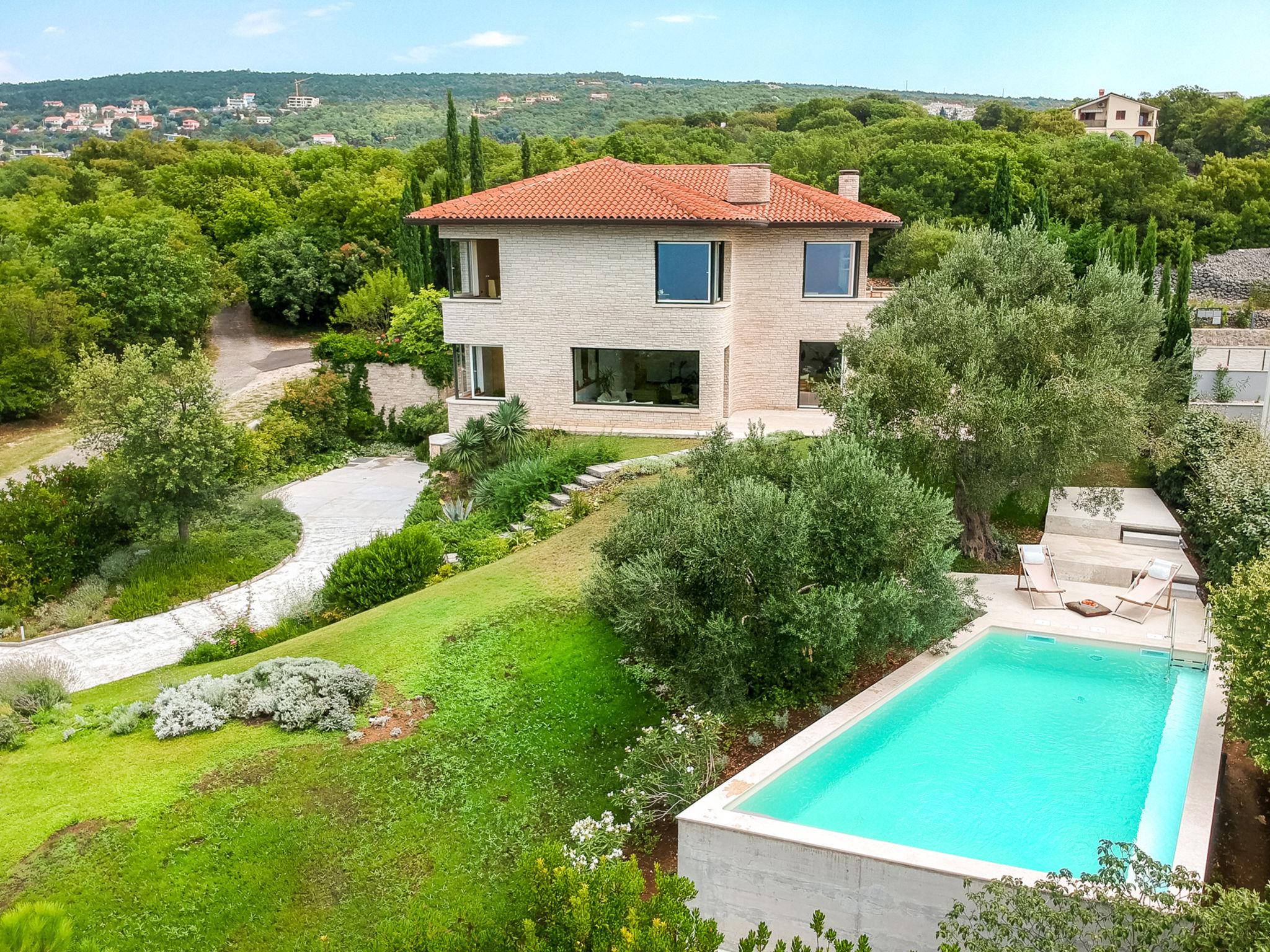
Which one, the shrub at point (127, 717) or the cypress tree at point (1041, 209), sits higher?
the cypress tree at point (1041, 209)

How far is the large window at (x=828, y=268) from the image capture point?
91.0 ft

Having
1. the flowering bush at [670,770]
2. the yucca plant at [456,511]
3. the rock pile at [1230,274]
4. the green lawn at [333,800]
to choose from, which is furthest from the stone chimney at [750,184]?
the rock pile at [1230,274]

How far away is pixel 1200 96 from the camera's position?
102 metres

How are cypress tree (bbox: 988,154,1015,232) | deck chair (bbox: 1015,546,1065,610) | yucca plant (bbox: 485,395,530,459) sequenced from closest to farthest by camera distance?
deck chair (bbox: 1015,546,1065,610) < yucca plant (bbox: 485,395,530,459) < cypress tree (bbox: 988,154,1015,232)

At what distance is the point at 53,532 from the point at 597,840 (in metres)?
16.5

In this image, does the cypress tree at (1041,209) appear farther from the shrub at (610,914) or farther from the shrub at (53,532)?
the shrub at (610,914)

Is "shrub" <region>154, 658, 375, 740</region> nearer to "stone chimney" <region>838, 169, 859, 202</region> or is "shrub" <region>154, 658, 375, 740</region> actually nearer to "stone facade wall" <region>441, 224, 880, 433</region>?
"stone facade wall" <region>441, 224, 880, 433</region>

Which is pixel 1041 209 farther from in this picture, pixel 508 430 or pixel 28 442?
pixel 28 442

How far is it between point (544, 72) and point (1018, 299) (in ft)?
632

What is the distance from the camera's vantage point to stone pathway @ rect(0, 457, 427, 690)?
17.7 m

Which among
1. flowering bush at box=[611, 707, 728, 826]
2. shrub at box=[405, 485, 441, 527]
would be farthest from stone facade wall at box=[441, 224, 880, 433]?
flowering bush at box=[611, 707, 728, 826]

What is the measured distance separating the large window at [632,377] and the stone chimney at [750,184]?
5.31m

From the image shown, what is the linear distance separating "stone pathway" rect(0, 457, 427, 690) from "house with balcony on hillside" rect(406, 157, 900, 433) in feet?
11.7

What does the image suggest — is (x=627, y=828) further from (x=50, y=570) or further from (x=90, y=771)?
(x=50, y=570)
